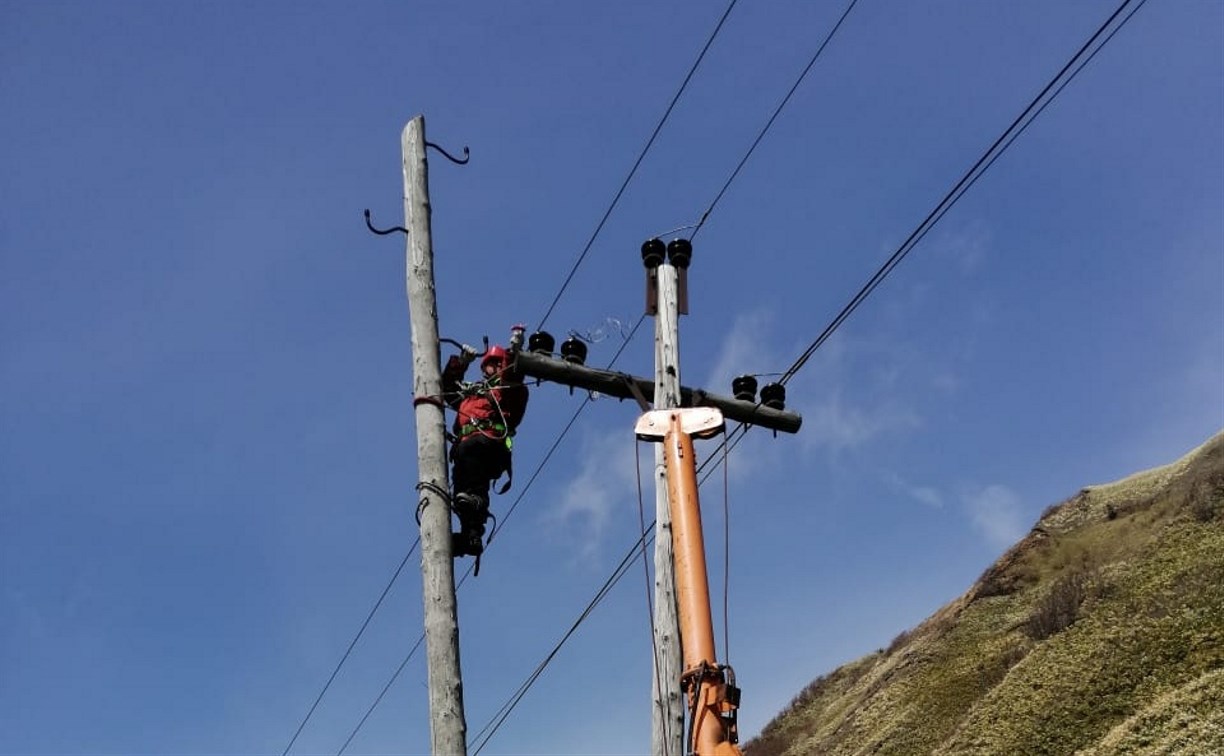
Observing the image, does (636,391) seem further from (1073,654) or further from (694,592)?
(1073,654)

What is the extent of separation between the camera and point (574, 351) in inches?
399

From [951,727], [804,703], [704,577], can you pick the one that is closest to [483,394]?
[704,577]

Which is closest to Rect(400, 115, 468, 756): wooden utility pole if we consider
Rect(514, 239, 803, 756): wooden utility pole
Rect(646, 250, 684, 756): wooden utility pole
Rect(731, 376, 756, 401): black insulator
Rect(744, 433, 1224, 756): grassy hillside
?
Rect(514, 239, 803, 756): wooden utility pole

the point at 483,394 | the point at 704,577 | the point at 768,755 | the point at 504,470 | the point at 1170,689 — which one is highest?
the point at 768,755

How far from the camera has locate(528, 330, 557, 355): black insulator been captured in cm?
1005

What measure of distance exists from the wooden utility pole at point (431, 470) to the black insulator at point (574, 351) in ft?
4.52

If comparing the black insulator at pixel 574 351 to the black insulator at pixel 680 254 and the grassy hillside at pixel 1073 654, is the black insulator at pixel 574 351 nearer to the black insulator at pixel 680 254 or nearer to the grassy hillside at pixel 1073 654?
the black insulator at pixel 680 254

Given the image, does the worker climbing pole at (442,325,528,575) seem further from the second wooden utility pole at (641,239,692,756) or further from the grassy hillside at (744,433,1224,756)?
the grassy hillside at (744,433,1224,756)

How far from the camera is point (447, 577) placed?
791 cm

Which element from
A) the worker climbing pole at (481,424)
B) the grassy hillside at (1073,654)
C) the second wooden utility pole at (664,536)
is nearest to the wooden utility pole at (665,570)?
the second wooden utility pole at (664,536)

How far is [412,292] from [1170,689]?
2176 cm

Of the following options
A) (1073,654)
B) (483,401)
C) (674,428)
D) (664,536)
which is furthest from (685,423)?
(1073,654)

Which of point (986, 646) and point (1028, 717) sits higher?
point (986, 646)

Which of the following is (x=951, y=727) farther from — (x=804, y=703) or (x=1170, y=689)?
(x=804, y=703)
